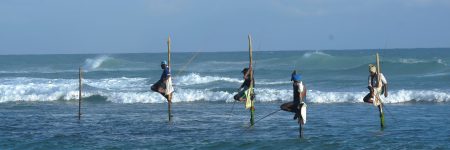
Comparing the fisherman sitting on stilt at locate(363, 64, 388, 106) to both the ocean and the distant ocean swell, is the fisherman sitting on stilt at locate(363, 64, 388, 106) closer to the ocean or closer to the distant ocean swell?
the ocean

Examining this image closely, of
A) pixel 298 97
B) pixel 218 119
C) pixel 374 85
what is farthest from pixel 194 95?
pixel 298 97

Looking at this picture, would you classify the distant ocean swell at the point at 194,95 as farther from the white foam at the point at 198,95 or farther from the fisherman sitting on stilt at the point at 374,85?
the fisherman sitting on stilt at the point at 374,85

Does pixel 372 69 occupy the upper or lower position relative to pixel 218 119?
upper

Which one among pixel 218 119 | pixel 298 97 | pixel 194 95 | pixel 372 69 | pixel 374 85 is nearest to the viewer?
pixel 298 97

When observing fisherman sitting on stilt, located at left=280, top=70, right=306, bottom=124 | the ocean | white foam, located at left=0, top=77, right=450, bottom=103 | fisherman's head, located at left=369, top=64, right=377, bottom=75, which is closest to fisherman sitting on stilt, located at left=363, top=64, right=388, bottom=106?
fisherman's head, located at left=369, top=64, right=377, bottom=75

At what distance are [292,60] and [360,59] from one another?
587 cm

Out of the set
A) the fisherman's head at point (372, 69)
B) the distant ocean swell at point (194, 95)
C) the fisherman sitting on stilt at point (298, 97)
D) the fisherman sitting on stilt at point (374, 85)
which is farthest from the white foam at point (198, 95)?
the fisherman sitting on stilt at point (298, 97)

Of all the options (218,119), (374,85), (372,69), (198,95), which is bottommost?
(218,119)

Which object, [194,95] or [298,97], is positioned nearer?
[298,97]

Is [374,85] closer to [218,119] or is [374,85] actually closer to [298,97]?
[298,97]

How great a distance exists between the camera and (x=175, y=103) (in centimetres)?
3100

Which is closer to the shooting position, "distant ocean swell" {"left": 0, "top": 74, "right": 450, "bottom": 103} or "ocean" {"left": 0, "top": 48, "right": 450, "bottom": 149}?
"ocean" {"left": 0, "top": 48, "right": 450, "bottom": 149}

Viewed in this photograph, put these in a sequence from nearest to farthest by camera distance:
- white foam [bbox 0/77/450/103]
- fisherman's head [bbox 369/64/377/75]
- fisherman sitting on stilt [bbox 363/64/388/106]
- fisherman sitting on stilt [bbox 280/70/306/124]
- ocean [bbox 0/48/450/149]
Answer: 1. fisherman sitting on stilt [bbox 280/70/306/124]
2. ocean [bbox 0/48/450/149]
3. fisherman's head [bbox 369/64/377/75]
4. fisherman sitting on stilt [bbox 363/64/388/106]
5. white foam [bbox 0/77/450/103]

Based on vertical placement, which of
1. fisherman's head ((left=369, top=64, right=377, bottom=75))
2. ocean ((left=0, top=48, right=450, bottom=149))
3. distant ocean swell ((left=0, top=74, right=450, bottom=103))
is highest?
fisherman's head ((left=369, top=64, right=377, bottom=75))
